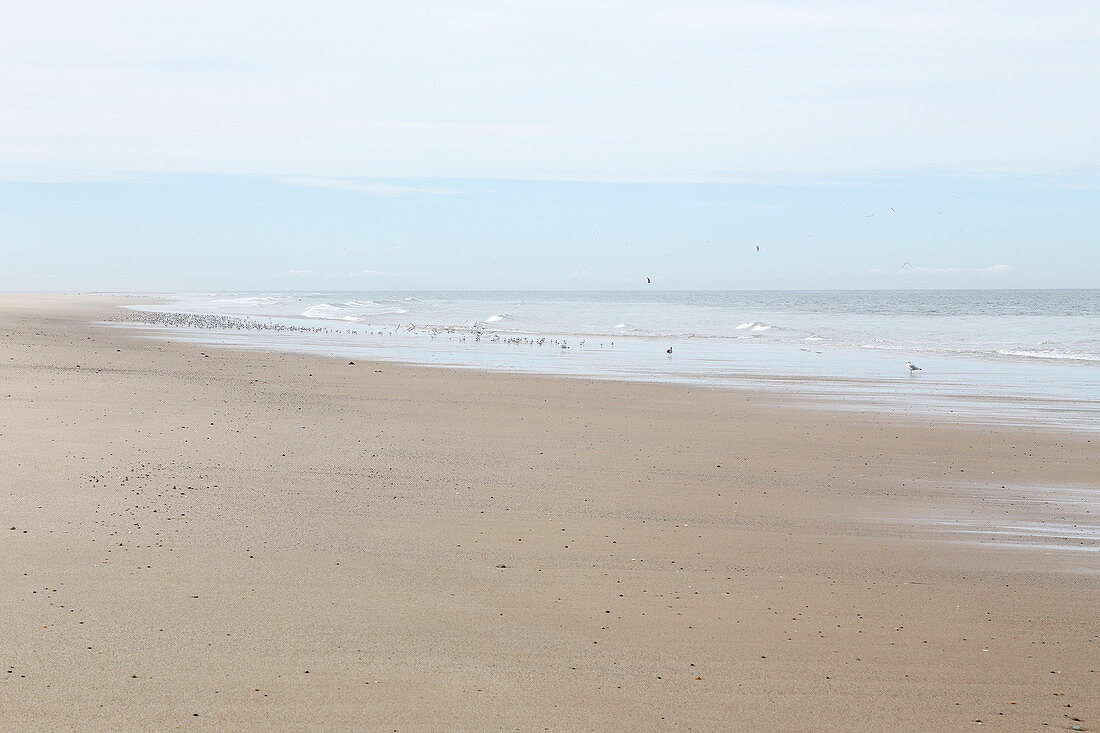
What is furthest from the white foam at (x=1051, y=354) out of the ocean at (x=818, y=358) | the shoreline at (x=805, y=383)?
the shoreline at (x=805, y=383)

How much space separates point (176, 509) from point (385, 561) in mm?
2007

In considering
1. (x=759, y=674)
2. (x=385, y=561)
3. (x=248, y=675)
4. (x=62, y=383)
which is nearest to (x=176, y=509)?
(x=385, y=561)

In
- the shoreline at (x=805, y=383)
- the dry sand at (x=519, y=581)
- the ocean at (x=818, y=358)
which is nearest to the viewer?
the dry sand at (x=519, y=581)

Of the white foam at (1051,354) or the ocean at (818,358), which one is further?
the white foam at (1051,354)

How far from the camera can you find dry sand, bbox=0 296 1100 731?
4219mm

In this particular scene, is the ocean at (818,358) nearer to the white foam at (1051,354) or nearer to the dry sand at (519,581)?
the white foam at (1051,354)

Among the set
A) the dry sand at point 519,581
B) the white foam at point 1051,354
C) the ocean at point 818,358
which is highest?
the dry sand at point 519,581

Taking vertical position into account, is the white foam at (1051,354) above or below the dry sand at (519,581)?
below

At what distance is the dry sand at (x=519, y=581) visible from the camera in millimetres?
4219

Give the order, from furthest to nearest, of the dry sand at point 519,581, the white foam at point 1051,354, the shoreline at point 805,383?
the white foam at point 1051,354, the shoreline at point 805,383, the dry sand at point 519,581

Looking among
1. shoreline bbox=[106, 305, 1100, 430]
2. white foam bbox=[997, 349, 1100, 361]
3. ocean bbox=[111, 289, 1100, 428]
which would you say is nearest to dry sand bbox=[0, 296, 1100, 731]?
shoreline bbox=[106, 305, 1100, 430]

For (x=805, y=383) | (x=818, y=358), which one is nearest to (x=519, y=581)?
(x=805, y=383)

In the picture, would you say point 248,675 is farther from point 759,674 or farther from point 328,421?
point 328,421

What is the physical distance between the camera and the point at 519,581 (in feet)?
19.3
